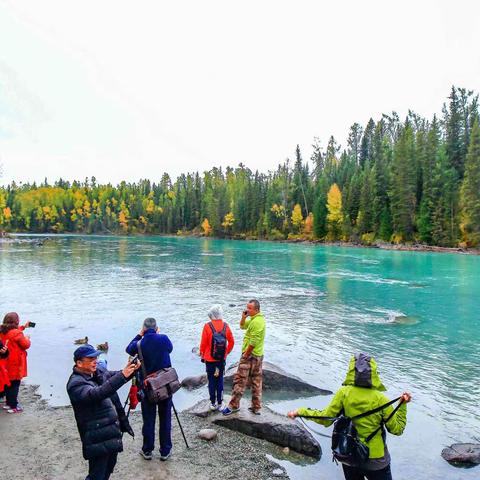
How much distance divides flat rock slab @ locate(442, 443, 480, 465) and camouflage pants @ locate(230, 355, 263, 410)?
165 inches

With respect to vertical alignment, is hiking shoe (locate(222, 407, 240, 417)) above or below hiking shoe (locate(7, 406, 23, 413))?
above

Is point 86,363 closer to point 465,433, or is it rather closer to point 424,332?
point 465,433

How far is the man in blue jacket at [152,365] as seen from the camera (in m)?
7.33

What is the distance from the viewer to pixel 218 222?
443 feet

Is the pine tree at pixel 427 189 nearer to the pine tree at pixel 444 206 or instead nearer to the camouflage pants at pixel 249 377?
the pine tree at pixel 444 206

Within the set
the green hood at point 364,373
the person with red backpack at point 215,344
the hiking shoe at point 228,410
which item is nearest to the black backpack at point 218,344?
the person with red backpack at point 215,344

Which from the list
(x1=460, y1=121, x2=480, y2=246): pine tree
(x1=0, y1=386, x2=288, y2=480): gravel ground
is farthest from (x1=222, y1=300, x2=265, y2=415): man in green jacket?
(x1=460, y1=121, x2=480, y2=246): pine tree

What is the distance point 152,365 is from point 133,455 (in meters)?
1.98

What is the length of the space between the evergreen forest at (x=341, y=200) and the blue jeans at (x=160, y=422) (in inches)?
2844

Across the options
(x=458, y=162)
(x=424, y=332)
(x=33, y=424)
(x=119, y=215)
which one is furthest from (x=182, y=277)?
(x=119, y=215)

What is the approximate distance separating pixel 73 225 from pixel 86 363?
191m

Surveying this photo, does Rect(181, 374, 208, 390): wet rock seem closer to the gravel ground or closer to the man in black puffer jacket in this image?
the gravel ground

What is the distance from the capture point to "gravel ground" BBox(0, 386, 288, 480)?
735 centimetres

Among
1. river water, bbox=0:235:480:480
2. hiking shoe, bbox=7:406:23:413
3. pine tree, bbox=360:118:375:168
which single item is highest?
pine tree, bbox=360:118:375:168
